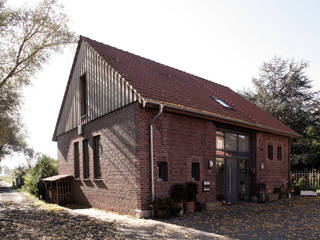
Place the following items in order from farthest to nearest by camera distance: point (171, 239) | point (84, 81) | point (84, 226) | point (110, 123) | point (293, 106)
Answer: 1. point (293, 106)
2. point (84, 81)
3. point (110, 123)
4. point (84, 226)
5. point (171, 239)

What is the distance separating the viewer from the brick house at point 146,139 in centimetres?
982

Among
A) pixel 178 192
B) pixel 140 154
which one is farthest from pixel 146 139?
pixel 178 192

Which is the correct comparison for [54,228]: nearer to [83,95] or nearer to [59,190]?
[59,190]

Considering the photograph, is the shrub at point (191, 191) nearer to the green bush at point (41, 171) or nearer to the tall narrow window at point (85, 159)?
the tall narrow window at point (85, 159)

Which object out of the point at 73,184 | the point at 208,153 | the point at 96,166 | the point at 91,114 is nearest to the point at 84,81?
the point at 91,114

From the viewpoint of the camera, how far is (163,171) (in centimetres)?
1027

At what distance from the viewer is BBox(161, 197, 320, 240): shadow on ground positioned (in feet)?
23.5

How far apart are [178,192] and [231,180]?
13.7 ft

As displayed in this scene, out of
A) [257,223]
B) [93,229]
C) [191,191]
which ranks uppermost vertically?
[191,191]

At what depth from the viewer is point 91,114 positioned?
1298cm

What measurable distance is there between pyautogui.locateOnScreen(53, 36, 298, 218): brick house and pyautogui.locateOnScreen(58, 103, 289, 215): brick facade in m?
0.04

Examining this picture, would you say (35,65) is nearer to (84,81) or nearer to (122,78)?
(84,81)

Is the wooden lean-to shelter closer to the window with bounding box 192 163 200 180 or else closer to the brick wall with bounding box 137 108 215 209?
the brick wall with bounding box 137 108 215 209

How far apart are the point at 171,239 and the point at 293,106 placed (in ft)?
84.7
